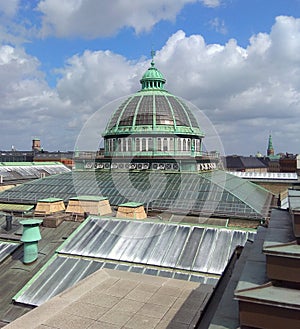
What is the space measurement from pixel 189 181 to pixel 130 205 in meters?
9.88

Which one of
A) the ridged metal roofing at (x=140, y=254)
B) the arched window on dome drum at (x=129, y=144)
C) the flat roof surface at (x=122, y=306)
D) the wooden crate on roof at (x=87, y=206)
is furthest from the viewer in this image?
the arched window on dome drum at (x=129, y=144)

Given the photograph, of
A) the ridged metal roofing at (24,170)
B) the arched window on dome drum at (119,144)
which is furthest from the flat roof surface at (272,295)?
the ridged metal roofing at (24,170)

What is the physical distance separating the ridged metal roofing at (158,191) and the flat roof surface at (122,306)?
48.4 feet

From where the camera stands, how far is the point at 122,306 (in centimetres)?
964

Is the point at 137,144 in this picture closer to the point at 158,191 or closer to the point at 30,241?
the point at 158,191

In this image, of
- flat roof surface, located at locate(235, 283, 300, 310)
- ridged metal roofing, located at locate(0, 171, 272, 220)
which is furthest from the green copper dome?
flat roof surface, located at locate(235, 283, 300, 310)

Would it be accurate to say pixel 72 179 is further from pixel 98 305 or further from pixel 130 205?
pixel 98 305

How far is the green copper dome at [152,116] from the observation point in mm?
39250

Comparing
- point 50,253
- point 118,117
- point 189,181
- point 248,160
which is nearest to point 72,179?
point 118,117

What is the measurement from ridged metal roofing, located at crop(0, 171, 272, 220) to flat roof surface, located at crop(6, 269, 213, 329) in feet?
48.4

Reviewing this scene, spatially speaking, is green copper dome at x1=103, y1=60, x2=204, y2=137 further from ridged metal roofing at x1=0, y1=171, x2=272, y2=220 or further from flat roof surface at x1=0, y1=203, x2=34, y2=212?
flat roof surface at x1=0, y1=203, x2=34, y2=212

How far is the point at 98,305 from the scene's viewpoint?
31.8ft

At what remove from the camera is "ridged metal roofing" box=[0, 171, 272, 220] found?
26250mm

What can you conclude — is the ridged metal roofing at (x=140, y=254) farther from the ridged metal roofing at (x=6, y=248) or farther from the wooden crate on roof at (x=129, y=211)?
the wooden crate on roof at (x=129, y=211)
